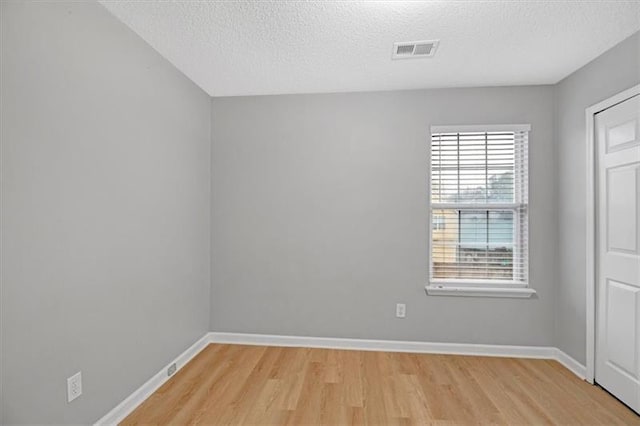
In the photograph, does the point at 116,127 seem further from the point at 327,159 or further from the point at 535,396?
the point at 535,396

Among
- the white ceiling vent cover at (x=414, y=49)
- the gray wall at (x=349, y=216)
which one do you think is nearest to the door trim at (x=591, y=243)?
the gray wall at (x=349, y=216)

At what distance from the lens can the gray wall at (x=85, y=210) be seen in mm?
1448

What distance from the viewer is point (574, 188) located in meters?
2.77

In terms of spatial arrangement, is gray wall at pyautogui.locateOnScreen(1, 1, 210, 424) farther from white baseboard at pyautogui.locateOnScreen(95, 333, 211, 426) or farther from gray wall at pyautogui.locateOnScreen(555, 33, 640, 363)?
gray wall at pyautogui.locateOnScreen(555, 33, 640, 363)

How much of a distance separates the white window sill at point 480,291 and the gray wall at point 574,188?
0.31 meters

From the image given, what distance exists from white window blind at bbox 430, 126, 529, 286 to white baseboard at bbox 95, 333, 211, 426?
2.41 meters

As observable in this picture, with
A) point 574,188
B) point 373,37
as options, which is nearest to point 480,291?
point 574,188

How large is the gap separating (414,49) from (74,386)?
9.92 ft

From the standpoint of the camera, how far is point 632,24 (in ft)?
6.76

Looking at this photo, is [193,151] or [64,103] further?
[193,151]

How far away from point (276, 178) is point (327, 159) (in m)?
0.56

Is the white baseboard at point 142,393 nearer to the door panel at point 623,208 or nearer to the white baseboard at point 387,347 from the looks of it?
the white baseboard at point 387,347

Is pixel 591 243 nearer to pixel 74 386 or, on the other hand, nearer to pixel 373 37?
pixel 373 37

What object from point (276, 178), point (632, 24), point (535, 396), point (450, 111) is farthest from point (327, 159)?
point (535, 396)
